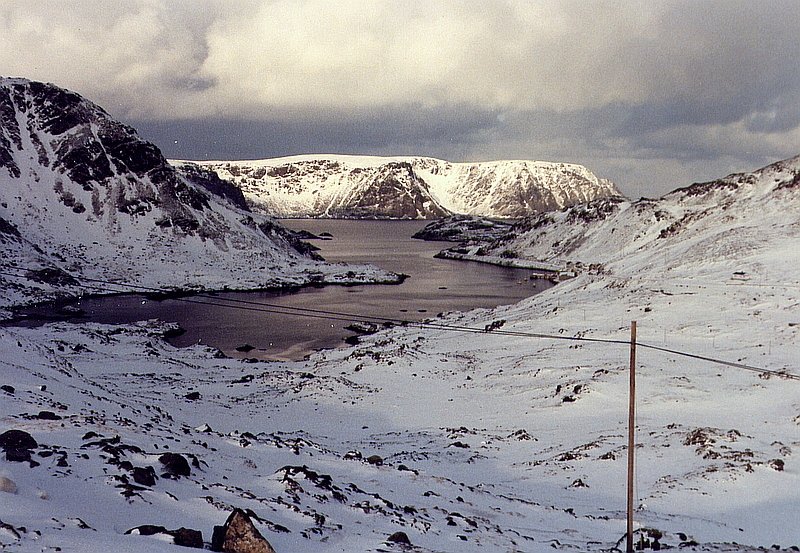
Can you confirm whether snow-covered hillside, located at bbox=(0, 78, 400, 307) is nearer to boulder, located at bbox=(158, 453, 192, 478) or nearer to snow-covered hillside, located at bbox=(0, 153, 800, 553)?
snow-covered hillside, located at bbox=(0, 153, 800, 553)

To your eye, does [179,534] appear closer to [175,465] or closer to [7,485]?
[7,485]

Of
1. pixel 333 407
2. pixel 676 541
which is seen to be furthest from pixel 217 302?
pixel 676 541

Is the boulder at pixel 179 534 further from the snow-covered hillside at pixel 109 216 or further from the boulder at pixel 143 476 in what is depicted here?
the snow-covered hillside at pixel 109 216

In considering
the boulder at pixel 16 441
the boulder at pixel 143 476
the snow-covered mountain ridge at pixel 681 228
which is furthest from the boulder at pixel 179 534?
the snow-covered mountain ridge at pixel 681 228

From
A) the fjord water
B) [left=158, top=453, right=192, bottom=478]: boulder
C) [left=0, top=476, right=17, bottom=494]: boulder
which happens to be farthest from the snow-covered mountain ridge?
[left=0, top=476, right=17, bottom=494]: boulder

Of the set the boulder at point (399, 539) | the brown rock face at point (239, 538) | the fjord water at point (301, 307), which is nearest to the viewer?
the brown rock face at point (239, 538)

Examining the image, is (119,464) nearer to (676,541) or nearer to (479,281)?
(676,541)
